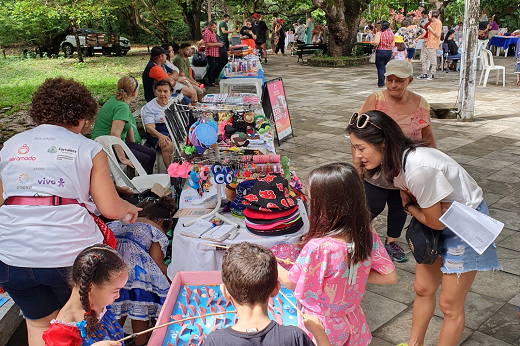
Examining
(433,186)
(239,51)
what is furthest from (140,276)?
(239,51)

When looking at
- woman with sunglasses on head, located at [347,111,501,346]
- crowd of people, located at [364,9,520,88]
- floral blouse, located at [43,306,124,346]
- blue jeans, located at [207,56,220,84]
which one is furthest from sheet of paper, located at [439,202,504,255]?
blue jeans, located at [207,56,220,84]

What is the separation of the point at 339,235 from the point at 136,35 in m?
29.5

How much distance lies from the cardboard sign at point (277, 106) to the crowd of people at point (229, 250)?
4.80 metres

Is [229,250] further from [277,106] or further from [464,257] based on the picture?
[277,106]

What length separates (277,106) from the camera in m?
7.64

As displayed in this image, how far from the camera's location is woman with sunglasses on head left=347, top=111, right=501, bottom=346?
230cm

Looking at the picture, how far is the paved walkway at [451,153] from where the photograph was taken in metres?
3.29

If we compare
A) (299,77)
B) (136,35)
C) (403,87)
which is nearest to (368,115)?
(403,87)

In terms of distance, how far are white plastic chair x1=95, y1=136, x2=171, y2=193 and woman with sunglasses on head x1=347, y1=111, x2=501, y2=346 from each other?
8.83ft

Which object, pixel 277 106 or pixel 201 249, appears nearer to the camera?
pixel 201 249

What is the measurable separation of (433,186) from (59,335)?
1805mm

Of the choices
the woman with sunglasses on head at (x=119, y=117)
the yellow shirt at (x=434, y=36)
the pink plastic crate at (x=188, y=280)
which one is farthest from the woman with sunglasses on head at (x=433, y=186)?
the yellow shirt at (x=434, y=36)

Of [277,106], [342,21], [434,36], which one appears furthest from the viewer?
[342,21]

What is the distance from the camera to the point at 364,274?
2189 millimetres
